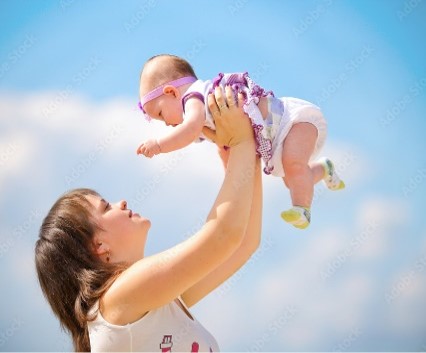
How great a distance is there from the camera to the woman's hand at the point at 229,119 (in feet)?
11.2

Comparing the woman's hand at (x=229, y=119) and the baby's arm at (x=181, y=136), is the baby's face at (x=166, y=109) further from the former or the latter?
the woman's hand at (x=229, y=119)

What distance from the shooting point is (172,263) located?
276 cm

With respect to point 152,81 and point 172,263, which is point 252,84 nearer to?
point 152,81

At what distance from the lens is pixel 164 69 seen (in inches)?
163

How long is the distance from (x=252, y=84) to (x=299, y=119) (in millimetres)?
487

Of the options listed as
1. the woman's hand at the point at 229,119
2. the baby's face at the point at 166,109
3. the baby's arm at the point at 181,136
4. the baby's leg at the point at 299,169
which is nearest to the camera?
the woman's hand at the point at 229,119

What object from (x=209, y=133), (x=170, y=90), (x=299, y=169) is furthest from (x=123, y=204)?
(x=299, y=169)

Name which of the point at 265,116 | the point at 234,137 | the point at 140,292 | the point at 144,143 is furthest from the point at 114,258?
the point at 265,116

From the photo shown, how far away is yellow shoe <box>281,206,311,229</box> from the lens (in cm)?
358

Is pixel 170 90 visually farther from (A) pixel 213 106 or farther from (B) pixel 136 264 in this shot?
(B) pixel 136 264

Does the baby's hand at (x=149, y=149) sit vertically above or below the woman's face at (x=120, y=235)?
above

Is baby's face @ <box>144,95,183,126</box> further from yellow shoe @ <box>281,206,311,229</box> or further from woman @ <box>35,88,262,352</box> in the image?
yellow shoe @ <box>281,206,311,229</box>

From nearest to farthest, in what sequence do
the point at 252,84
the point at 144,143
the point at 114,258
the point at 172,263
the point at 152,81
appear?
the point at 172,263, the point at 114,258, the point at 144,143, the point at 252,84, the point at 152,81

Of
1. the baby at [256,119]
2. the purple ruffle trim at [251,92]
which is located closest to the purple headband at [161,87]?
the baby at [256,119]
